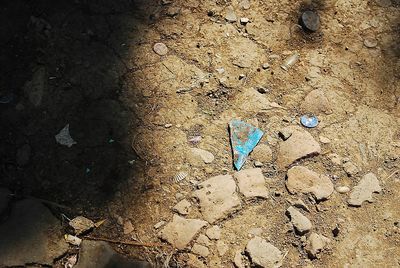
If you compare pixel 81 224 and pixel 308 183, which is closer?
pixel 81 224

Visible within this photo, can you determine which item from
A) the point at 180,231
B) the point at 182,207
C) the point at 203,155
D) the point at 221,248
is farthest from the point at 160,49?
the point at 221,248

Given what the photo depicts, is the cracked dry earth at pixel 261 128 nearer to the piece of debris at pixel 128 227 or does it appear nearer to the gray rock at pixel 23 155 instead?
the piece of debris at pixel 128 227

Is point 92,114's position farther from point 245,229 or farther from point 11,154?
point 245,229

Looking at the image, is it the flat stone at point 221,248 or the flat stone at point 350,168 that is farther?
the flat stone at point 350,168

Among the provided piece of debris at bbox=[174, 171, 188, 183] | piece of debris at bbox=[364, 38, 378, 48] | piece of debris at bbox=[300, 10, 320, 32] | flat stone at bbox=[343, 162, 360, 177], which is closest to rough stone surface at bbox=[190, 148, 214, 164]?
piece of debris at bbox=[174, 171, 188, 183]

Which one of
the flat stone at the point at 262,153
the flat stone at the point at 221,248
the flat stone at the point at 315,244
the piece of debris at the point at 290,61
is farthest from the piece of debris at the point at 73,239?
the piece of debris at the point at 290,61

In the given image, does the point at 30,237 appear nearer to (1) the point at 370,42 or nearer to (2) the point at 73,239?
(2) the point at 73,239

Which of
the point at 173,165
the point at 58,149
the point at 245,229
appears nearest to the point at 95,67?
the point at 58,149
